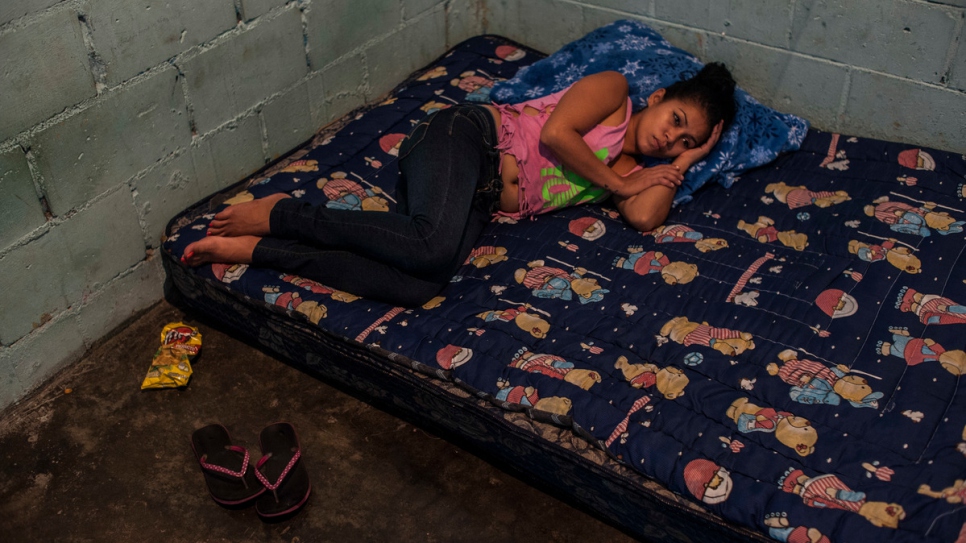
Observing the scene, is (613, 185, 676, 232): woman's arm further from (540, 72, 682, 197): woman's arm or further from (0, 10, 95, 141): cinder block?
(0, 10, 95, 141): cinder block

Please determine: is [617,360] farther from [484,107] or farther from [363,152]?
[363,152]

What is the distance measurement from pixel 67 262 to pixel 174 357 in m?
0.44

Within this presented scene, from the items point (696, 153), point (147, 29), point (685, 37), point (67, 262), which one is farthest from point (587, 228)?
point (67, 262)

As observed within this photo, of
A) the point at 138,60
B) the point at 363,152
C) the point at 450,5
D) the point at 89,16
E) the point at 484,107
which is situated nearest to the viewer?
the point at 89,16

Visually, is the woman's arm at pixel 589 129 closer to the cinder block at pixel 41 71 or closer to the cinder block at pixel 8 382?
the cinder block at pixel 41 71

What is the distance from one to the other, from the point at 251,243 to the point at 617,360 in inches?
47.4

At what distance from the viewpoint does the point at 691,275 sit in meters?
2.60

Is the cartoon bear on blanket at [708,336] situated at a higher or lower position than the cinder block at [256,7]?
→ lower

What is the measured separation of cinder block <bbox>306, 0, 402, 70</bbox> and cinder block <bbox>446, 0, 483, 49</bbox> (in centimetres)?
38

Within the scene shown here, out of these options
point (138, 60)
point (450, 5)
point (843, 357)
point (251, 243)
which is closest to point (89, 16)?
point (138, 60)

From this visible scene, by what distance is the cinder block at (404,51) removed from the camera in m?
3.51

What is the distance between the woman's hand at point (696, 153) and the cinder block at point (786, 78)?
544mm

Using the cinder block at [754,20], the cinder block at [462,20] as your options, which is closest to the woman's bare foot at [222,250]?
the cinder block at [462,20]

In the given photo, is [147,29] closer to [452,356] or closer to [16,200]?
[16,200]
